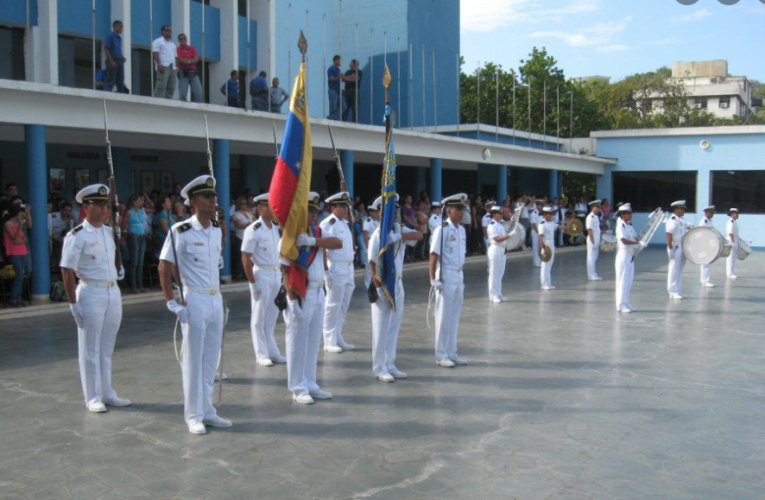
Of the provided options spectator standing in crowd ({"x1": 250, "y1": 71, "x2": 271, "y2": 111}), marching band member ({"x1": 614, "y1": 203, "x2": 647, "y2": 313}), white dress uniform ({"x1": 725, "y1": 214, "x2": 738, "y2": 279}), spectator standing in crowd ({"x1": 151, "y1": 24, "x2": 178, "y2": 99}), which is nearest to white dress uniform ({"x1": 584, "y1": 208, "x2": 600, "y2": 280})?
white dress uniform ({"x1": 725, "y1": 214, "x2": 738, "y2": 279})

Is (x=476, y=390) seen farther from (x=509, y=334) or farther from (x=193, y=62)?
(x=193, y=62)

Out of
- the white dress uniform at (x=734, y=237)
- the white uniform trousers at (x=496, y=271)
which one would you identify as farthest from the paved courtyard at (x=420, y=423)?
the white dress uniform at (x=734, y=237)

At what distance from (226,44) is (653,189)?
20.2 metres

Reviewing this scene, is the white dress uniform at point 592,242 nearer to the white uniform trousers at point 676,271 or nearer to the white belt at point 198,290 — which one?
the white uniform trousers at point 676,271

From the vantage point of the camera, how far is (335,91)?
19672 mm

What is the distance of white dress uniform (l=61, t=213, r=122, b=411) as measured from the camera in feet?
23.0

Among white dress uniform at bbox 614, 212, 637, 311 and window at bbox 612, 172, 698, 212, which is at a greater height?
window at bbox 612, 172, 698, 212

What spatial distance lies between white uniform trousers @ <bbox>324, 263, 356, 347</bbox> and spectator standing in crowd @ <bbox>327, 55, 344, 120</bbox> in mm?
10131

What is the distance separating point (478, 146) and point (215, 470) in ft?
67.1

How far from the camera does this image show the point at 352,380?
8.36 m

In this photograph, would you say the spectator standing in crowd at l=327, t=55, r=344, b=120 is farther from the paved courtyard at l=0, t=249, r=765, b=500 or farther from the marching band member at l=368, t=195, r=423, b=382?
the marching band member at l=368, t=195, r=423, b=382

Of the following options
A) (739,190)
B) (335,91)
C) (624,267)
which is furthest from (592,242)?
(739,190)

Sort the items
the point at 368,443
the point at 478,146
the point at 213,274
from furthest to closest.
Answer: the point at 478,146 → the point at 213,274 → the point at 368,443

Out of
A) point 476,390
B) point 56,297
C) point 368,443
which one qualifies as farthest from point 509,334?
point 56,297
